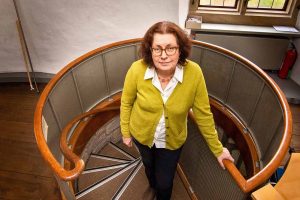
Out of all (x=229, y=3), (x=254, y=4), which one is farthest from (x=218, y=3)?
(x=254, y=4)

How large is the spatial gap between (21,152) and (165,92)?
9.13 ft

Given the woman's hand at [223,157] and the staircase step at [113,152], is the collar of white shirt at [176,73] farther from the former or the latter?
the staircase step at [113,152]

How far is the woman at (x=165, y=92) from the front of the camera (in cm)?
166

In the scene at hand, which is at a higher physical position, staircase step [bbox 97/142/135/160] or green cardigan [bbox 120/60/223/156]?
green cardigan [bbox 120/60/223/156]

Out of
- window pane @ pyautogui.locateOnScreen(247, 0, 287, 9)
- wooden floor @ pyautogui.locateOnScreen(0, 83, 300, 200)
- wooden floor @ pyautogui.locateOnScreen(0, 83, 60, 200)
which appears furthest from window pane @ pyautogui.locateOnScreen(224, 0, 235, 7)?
wooden floor @ pyautogui.locateOnScreen(0, 83, 60, 200)

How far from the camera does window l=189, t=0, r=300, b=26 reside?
4.20 metres

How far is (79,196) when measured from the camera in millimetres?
2920

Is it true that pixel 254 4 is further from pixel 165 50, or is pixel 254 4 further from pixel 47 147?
pixel 47 147

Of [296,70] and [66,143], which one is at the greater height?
[66,143]

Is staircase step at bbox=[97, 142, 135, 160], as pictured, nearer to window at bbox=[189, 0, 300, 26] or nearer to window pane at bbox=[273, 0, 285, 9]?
window at bbox=[189, 0, 300, 26]

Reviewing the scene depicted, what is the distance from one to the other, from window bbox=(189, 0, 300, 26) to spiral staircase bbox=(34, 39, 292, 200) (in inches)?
47.0

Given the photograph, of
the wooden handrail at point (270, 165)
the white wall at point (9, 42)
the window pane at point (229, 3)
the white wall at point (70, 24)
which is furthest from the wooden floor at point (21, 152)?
the window pane at point (229, 3)

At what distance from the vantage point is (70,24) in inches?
168

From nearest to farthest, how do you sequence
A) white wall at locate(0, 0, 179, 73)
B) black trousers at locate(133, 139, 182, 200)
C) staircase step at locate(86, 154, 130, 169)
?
black trousers at locate(133, 139, 182, 200)
staircase step at locate(86, 154, 130, 169)
white wall at locate(0, 0, 179, 73)
